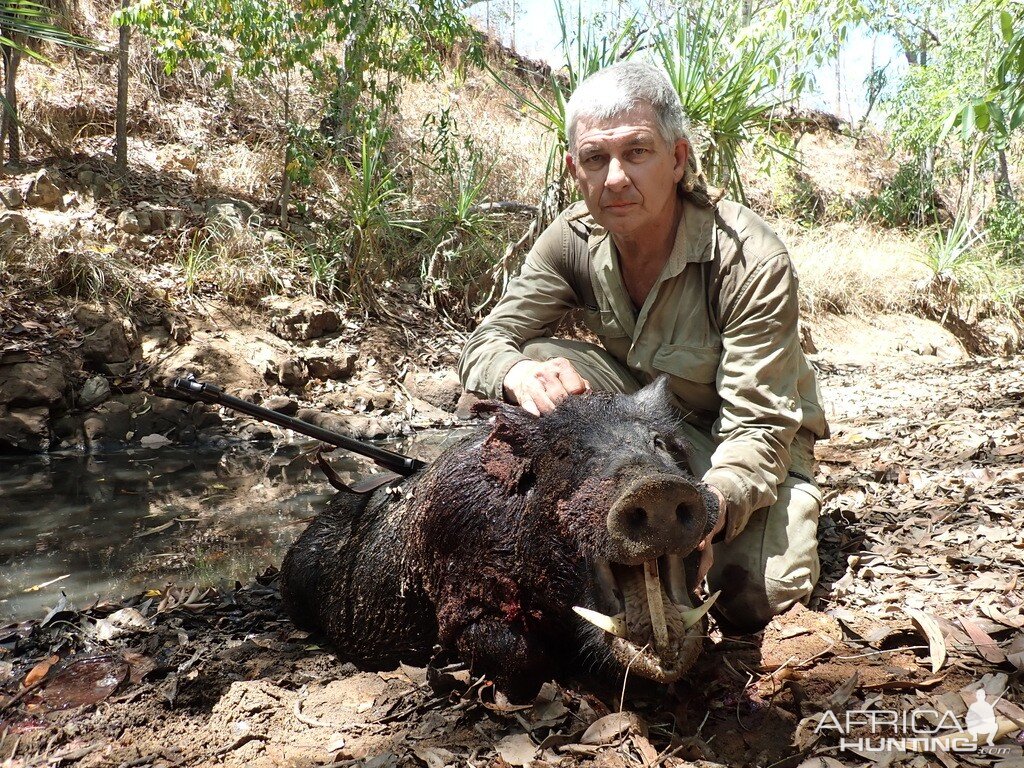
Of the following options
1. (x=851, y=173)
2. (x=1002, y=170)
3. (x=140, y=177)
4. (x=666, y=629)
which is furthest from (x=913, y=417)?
(x=851, y=173)

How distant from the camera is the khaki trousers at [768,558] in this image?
2453 millimetres

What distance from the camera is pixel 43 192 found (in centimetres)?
802

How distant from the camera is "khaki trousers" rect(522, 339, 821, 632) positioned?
2453 mm

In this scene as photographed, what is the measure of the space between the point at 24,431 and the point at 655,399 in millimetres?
5226

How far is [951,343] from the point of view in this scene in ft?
36.1

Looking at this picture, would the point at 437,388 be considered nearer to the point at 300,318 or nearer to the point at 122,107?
the point at 300,318

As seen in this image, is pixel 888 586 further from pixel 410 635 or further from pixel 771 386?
pixel 410 635

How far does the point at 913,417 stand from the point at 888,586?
2.67m

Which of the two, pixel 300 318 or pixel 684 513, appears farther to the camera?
pixel 300 318

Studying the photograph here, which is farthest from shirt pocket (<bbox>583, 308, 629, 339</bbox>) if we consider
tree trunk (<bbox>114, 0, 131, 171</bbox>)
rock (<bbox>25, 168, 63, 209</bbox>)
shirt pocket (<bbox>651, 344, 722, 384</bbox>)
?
tree trunk (<bbox>114, 0, 131, 171</bbox>)

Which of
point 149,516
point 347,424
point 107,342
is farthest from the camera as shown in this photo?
point 107,342

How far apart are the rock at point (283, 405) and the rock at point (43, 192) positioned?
3758 millimetres

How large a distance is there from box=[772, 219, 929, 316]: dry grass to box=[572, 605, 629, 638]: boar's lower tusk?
31.9 feet

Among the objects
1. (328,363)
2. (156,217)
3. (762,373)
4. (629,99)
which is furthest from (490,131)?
(762,373)
